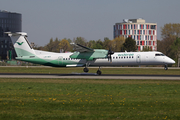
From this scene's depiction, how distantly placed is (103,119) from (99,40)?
488ft

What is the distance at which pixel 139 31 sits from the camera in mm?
194125

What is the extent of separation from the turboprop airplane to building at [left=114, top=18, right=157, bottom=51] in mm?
153494

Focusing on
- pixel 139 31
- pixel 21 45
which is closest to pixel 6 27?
pixel 139 31

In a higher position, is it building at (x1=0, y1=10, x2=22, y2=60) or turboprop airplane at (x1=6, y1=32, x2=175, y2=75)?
building at (x1=0, y1=10, x2=22, y2=60)

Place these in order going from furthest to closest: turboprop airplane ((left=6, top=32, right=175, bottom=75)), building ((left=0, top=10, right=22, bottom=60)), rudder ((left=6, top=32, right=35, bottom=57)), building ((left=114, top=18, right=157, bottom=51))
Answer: building ((left=114, top=18, right=157, bottom=51)) < building ((left=0, top=10, right=22, bottom=60)) < rudder ((left=6, top=32, right=35, bottom=57)) < turboprop airplane ((left=6, top=32, right=175, bottom=75))

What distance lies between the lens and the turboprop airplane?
3975 centimetres

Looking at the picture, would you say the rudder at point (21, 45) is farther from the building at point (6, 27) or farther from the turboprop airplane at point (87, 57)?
the building at point (6, 27)

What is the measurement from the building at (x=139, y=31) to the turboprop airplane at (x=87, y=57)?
15349cm

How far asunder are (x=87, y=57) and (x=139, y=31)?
528ft

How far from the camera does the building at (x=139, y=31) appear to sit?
7549 inches

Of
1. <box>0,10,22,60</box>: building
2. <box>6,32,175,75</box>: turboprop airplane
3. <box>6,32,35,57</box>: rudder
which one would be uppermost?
<box>0,10,22,60</box>: building

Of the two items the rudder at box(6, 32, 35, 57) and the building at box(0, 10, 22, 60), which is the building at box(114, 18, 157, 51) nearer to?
the building at box(0, 10, 22, 60)

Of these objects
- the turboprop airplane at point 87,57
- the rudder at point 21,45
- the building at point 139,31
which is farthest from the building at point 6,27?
the turboprop airplane at point 87,57

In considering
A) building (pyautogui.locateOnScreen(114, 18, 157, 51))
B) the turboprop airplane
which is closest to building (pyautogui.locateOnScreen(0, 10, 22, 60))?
building (pyautogui.locateOnScreen(114, 18, 157, 51))
